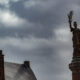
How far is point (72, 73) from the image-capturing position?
24.0 m

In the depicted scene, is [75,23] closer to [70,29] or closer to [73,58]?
[70,29]

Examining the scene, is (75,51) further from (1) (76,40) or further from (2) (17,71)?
(2) (17,71)

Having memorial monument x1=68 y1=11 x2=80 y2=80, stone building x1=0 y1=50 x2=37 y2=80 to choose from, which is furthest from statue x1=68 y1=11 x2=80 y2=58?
stone building x1=0 y1=50 x2=37 y2=80

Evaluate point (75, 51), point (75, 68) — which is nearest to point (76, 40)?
point (75, 51)

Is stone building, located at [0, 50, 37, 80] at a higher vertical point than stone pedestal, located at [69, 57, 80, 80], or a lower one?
higher

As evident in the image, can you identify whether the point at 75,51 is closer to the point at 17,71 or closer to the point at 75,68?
the point at 75,68

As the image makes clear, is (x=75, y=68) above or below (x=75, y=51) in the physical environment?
below

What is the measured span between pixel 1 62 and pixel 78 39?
4755 cm

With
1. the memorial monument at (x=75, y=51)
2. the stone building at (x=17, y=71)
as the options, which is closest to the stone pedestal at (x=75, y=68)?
the memorial monument at (x=75, y=51)

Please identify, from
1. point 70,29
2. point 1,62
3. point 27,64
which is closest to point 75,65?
point 70,29

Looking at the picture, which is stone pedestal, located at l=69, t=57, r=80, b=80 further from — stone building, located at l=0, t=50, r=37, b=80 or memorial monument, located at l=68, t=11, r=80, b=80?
stone building, located at l=0, t=50, r=37, b=80

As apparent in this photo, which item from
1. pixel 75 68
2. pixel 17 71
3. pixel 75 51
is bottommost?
pixel 75 68

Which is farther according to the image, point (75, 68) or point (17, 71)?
point (17, 71)

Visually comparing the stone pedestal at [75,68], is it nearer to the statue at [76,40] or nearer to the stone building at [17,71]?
the statue at [76,40]
